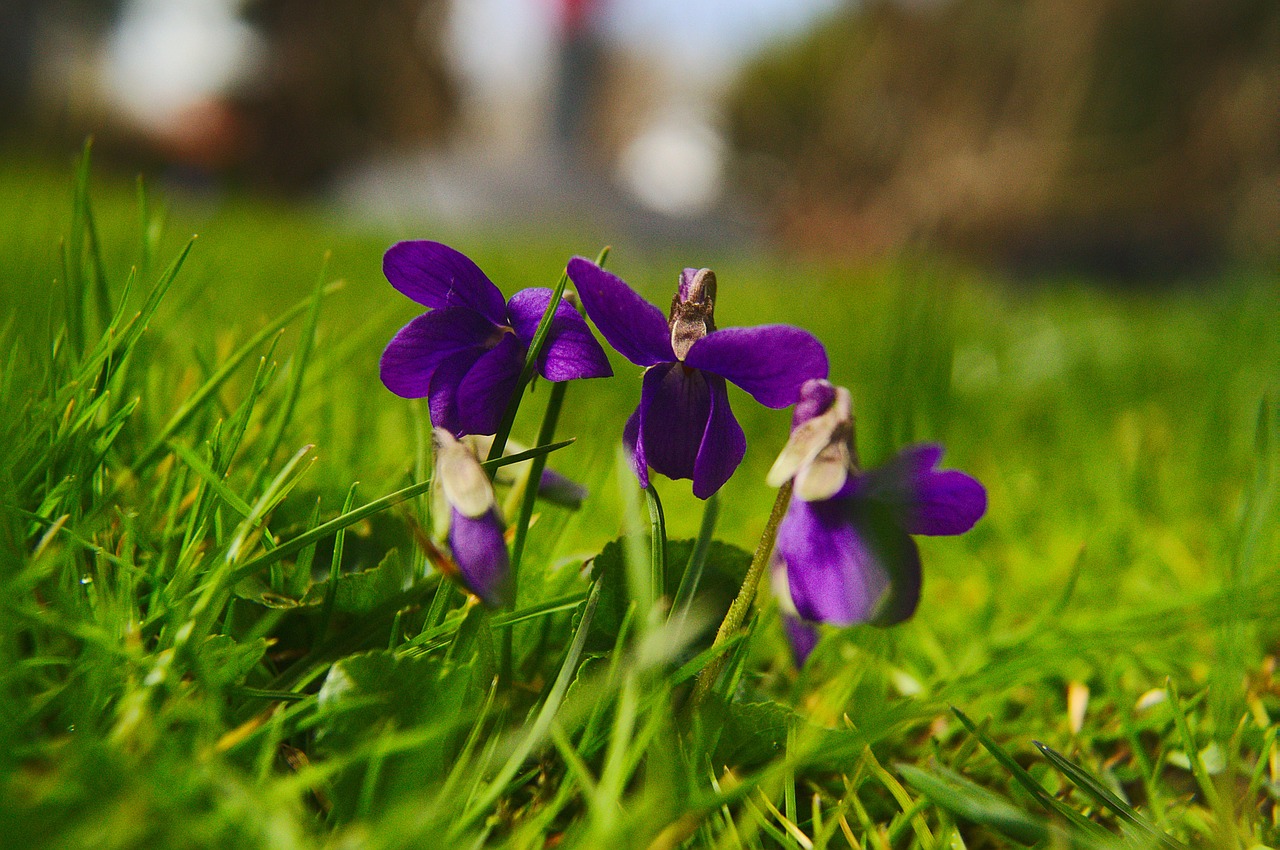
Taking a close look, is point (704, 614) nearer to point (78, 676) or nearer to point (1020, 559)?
point (78, 676)

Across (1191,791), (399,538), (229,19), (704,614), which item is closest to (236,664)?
(399,538)

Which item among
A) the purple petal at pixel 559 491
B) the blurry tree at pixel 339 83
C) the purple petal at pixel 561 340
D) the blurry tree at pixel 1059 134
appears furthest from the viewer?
the blurry tree at pixel 339 83

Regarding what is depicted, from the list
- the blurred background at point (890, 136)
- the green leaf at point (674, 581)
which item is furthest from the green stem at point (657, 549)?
the blurred background at point (890, 136)

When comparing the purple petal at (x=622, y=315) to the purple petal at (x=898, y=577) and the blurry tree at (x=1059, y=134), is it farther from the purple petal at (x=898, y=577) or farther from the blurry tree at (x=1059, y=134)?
the blurry tree at (x=1059, y=134)

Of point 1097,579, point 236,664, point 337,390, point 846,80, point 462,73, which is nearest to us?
point 236,664

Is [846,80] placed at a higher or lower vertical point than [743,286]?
higher

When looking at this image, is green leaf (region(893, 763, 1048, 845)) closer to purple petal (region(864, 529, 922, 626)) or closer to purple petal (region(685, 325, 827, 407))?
purple petal (region(864, 529, 922, 626))
